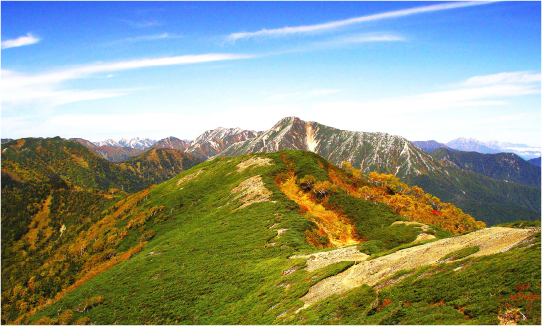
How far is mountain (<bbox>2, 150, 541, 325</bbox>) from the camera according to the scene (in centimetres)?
2146

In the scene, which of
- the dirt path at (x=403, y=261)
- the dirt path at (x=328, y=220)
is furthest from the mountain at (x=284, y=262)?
the dirt path at (x=328, y=220)

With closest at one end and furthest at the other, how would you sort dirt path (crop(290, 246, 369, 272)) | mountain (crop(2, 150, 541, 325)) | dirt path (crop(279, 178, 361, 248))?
mountain (crop(2, 150, 541, 325)) → dirt path (crop(290, 246, 369, 272)) → dirt path (crop(279, 178, 361, 248))

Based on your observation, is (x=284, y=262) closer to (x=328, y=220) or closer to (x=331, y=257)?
(x=331, y=257)

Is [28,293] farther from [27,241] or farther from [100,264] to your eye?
[27,241]

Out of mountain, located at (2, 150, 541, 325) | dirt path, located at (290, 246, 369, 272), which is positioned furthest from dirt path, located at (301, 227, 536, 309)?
dirt path, located at (290, 246, 369, 272)

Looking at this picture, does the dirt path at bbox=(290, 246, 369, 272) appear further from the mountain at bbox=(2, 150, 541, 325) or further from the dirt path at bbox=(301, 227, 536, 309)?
the dirt path at bbox=(301, 227, 536, 309)

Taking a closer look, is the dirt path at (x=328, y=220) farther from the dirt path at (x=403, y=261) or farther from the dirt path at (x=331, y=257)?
the dirt path at (x=403, y=261)

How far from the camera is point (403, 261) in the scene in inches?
1210

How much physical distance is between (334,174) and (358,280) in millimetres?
86331

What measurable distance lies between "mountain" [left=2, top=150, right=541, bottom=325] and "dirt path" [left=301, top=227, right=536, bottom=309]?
165mm

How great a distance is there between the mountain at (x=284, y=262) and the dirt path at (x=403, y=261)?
165mm

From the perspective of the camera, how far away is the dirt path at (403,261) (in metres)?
27.8

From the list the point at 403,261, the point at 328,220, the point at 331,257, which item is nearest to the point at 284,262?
the point at 331,257

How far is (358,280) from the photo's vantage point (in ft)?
99.9
